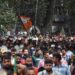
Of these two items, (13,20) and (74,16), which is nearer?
(13,20)

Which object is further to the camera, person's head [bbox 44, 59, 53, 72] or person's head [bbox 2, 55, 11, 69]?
person's head [bbox 44, 59, 53, 72]

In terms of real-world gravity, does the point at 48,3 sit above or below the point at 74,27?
above

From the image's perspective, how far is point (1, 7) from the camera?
91.3 ft

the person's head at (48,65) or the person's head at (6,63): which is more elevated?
the person's head at (6,63)

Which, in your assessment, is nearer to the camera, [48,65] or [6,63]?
[6,63]

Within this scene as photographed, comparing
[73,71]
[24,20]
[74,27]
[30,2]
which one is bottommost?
[74,27]

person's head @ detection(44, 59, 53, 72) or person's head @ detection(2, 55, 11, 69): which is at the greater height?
person's head @ detection(2, 55, 11, 69)

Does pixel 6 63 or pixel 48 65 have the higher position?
pixel 6 63

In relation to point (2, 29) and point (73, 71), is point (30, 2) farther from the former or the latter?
point (73, 71)

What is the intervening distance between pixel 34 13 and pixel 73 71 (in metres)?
57.4

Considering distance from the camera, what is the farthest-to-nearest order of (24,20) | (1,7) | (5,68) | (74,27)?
(74,27) → (24,20) → (1,7) → (5,68)

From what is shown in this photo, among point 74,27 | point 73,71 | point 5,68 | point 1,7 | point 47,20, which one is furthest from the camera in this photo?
point 74,27

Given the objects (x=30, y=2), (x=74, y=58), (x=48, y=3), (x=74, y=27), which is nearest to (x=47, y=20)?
(x=48, y=3)

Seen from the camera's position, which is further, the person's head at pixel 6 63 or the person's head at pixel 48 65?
the person's head at pixel 48 65
